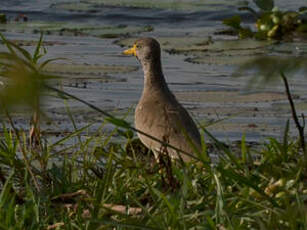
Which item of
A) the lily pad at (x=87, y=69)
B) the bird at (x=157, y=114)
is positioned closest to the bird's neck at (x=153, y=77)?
the bird at (x=157, y=114)

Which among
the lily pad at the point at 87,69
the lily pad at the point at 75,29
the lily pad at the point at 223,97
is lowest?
the lily pad at the point at 223,97

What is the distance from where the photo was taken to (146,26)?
13.6 meters

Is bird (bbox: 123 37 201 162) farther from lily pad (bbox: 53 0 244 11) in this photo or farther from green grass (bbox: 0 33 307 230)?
lily pad (bbox: 53 0 244 11)

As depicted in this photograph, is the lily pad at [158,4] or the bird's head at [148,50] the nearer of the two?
the bird's head at [148,50]

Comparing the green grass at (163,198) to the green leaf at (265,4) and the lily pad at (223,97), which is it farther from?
the lily pad at (223,97)

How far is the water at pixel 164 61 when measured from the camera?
732cm

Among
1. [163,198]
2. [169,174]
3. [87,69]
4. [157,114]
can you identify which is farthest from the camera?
[87,69]

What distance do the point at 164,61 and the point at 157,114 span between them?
4689 mm

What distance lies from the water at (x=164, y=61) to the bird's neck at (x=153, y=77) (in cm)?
51

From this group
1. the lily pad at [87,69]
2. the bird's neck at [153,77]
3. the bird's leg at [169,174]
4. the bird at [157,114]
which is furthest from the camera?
the lily pad at [87,69]

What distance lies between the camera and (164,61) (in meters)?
10.3

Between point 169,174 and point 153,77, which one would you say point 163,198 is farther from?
point 153,77

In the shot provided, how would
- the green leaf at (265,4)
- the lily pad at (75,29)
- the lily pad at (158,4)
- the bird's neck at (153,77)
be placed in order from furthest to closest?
the lily pad at (158,4)
the lily pad at (75,29)
the bird's neck at (153,77)
the green leaf at (265,4)

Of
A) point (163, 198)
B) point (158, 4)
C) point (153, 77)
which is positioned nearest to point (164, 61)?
point (153, 77)
